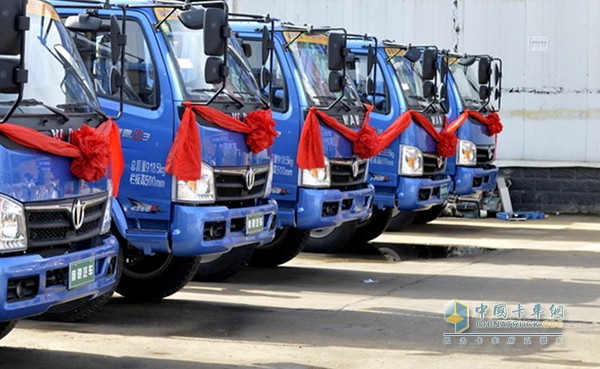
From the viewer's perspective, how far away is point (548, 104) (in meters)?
20.6

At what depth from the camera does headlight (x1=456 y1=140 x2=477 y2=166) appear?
17.1 m

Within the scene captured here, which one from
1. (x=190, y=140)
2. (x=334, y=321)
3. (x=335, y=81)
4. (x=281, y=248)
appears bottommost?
(x=334, y=321)

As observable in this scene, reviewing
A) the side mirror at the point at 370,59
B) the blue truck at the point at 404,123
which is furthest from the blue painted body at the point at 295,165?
the blue truck at the point at 404,123

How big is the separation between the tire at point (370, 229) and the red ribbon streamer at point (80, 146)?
7.53 metres

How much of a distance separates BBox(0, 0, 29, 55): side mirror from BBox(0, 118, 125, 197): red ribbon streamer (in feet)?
1.87

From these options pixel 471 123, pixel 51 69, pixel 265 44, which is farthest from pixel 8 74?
pixel 471 123

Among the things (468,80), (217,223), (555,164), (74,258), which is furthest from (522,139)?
(74,258)

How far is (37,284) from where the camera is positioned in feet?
23.6

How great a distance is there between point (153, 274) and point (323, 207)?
2.14m

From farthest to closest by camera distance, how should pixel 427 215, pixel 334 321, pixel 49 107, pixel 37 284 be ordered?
pixel 427 215 → pixel 334 321 → pixel 49 107 → pixel 37 284

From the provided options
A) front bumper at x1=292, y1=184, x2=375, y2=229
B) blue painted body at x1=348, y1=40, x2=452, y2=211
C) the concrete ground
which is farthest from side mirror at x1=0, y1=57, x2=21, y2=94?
blue painted body at x1=348, y1=40, x2=452, y2=211

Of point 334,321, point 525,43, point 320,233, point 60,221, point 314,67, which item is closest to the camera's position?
point 60,221

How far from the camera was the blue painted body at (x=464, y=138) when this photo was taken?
17.1m

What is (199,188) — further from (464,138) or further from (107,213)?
(464,138)
